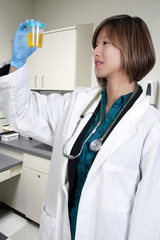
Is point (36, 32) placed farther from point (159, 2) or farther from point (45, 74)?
point (159, 2)

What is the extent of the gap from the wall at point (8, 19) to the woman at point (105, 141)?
1.65 meters

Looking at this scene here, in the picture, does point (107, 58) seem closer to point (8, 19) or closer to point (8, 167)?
point (8, 167)

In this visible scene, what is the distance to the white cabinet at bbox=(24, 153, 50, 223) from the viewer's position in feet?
5.69

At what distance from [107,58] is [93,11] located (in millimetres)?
1666

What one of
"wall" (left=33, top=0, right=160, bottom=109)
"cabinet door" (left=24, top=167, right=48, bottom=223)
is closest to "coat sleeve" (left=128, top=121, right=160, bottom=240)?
"cabinet door" (left=24, top=167, right=48, bottom=223)

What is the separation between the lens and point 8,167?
5.36ft

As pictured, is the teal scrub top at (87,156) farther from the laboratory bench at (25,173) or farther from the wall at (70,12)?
the wall at (70,12)

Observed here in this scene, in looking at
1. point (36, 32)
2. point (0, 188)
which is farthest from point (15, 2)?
point (0, 188)

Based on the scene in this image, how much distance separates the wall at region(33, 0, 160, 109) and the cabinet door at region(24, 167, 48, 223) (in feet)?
4.13

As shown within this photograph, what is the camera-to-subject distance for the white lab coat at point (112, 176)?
657 millimetres

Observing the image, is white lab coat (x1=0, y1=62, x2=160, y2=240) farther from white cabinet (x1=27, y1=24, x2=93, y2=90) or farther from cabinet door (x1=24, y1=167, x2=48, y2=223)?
white cabinet (x1=27, y1=24, x2=93, y2=90)

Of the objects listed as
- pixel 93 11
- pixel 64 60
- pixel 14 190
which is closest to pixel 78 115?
pixel 64 60

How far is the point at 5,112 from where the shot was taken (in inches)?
34.0

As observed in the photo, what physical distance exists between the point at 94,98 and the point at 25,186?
1.47 metres
